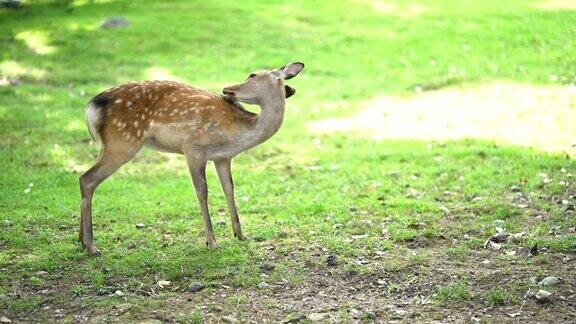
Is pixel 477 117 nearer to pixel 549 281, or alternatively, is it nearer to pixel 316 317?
pixel 549 281

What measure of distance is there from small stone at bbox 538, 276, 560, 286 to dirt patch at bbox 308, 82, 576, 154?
5.35m

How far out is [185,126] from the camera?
8500 mm

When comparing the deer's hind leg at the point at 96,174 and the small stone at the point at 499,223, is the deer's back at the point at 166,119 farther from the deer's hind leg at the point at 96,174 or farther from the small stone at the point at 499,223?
the small stone at the point at 499,223

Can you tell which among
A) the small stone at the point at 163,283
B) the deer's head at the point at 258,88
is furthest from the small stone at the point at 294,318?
the deer's head at the point at 258,88

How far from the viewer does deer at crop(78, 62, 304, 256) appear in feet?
27.7

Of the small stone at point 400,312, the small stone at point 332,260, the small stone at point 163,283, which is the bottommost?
the small stone at point 163,283

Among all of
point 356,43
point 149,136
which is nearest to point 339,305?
point 149,136

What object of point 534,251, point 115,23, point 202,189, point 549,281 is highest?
point 202,189

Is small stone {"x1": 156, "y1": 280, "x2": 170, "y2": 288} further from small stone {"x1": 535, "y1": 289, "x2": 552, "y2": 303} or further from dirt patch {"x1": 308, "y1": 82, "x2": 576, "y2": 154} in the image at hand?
dirt patch {"x1": 308, "y1": 82, "x2": 576, "y2": 154}

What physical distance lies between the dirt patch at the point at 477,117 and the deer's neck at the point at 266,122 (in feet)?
18.0

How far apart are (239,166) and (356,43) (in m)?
8.26

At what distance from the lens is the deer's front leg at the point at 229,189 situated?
29.0ft

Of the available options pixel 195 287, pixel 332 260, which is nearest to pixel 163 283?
pixel 195 287

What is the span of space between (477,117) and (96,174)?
26.5 ft
